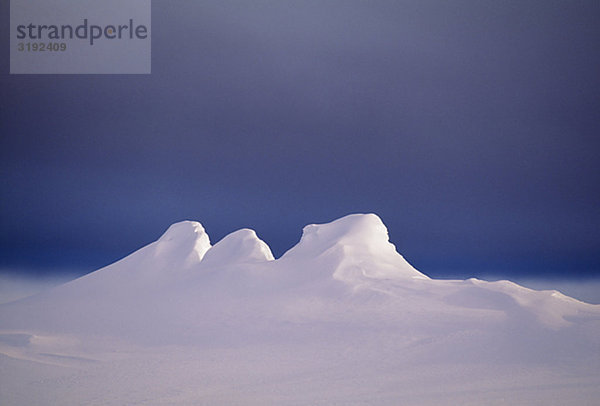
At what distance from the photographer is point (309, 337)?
385 inches

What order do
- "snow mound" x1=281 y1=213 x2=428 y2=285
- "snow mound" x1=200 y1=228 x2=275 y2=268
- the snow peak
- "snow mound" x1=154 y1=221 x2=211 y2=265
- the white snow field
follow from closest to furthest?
1. the white snow field
2. the snow peak
3. "snow mound" x1=281 y1=213 x2=428 y2=285
4. "snow mound" x1=200 y1=228 x2=275 y2=268
5. "snow mound" x1=154 y1=221 x2=211 y2=265

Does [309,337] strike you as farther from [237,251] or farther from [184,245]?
[184,245]

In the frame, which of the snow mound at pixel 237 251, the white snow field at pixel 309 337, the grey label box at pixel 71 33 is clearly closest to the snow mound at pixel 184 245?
the snow mound at pixel 237 251

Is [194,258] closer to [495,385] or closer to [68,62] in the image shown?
[68,62]

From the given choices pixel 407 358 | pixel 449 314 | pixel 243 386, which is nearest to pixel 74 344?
pixel 243 386

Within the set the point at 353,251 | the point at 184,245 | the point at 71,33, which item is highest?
the point at 71,33

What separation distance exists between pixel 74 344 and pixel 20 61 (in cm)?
546

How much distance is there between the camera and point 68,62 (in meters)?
9.15

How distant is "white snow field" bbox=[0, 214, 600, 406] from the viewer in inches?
289

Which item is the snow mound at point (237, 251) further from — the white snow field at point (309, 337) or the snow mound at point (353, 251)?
the snow mound at point (353, 251)

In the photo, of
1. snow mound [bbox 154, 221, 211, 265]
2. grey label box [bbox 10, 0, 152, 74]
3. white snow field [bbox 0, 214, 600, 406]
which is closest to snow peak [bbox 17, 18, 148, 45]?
grey label box [bbox 10, 0, 152, 74]

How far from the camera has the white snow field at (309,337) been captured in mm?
7348

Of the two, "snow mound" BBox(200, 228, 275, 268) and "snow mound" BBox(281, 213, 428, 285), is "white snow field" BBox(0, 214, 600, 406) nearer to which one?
"snow mound" BBox(281, 213, 428, 285)

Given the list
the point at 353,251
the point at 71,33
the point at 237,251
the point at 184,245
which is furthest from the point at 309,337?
the point at 184,245
